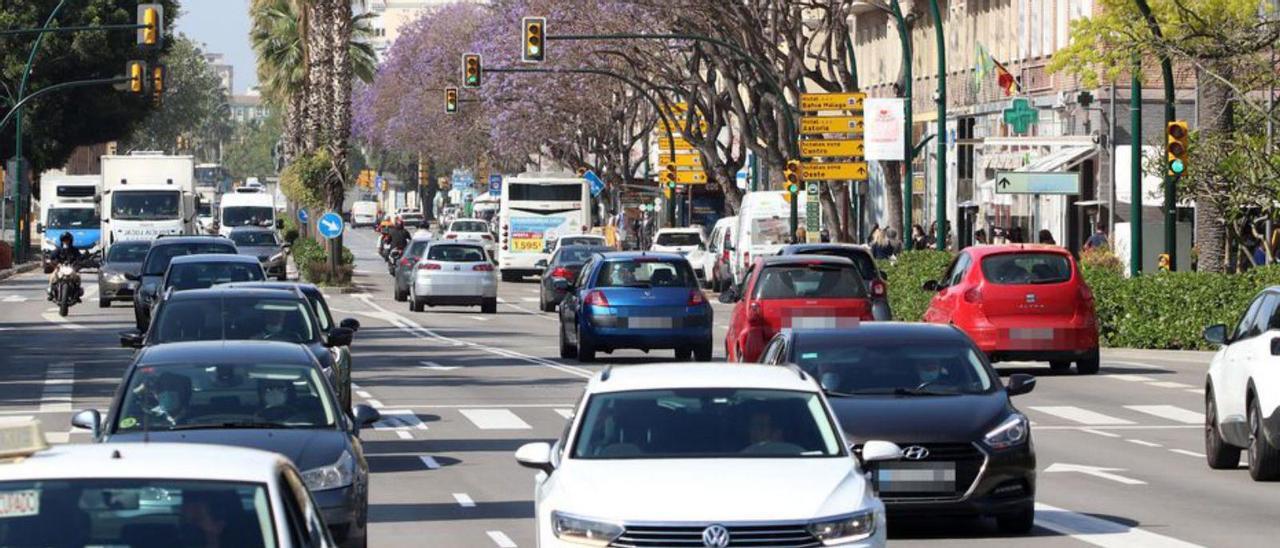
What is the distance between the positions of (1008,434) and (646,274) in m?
18.8

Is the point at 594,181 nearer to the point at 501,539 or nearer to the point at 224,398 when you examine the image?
the point at 501,539

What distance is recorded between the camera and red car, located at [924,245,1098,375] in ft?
98.1

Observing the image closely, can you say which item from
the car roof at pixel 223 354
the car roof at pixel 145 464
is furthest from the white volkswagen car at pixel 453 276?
the car roof at pixel 145 464

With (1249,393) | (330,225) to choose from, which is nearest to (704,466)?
(1249,393)

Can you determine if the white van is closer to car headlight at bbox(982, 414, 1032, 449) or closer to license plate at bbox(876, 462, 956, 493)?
car headlight at bbox(982, 414, 1032, 449)

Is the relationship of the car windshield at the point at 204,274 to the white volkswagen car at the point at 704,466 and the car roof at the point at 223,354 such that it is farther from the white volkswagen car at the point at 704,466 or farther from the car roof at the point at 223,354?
the white volkswagen car at the point at 704,466

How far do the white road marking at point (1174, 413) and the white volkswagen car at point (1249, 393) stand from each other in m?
5.14

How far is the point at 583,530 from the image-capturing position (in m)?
10.7

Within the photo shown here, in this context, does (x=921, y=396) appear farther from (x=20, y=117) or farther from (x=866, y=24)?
(x=866, y=24)

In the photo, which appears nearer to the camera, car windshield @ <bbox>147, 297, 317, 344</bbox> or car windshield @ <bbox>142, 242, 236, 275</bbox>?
car windshield @ <bbox>147, 297, 317, 344</bbox>

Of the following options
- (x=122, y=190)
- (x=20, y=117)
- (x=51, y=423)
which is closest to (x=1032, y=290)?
(x=51, y=423)

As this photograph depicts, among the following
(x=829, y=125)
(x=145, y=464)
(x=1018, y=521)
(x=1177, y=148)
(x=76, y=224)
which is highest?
(x=829, y=125)

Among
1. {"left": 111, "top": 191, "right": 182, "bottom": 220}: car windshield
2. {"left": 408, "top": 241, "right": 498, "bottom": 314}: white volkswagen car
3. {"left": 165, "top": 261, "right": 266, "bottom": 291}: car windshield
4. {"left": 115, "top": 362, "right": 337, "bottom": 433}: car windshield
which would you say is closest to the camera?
{"left": 115, "top": 362, "right": 337, "bottom": 433}: car windshield

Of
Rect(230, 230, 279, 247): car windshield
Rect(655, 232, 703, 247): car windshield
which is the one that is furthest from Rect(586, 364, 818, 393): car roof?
Rect(655, 232, 703, 247): car windshield
